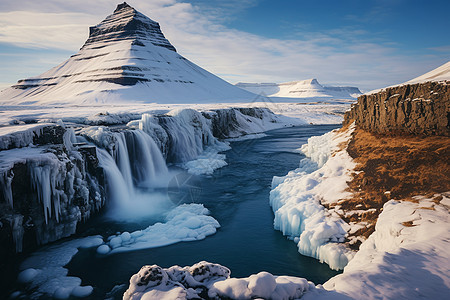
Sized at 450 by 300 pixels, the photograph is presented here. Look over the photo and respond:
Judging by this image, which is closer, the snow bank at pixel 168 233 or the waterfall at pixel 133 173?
the snow bank at pixel 168 233

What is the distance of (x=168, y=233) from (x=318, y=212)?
6116 millimetres

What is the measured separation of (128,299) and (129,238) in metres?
6.78

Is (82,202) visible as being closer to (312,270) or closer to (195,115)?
(312,270)

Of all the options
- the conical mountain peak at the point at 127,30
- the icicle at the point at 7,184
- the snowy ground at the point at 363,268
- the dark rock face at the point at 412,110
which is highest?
the conical mountain peak at the point at 127,30

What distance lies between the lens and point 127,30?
126375 millimetres

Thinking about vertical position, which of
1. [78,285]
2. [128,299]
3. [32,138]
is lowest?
[78,285]

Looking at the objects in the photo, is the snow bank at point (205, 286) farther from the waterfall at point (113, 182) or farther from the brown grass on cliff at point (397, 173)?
the waterfall at point (113, 182)

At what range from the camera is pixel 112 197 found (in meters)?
13.9

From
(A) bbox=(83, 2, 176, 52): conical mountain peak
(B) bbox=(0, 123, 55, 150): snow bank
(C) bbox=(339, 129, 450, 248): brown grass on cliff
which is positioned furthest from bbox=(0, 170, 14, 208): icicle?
(A) bbox=(83, 2, 176, 52): conical mountain peak

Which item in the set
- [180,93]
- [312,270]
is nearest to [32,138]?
[312,270]

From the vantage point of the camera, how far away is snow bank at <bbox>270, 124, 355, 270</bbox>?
837cm

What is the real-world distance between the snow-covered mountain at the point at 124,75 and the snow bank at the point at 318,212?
246 ft

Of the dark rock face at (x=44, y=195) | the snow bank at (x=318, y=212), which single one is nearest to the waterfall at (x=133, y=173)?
the dark rock face at (x=44, y=195)

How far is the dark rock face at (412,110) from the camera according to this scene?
9.46 m
